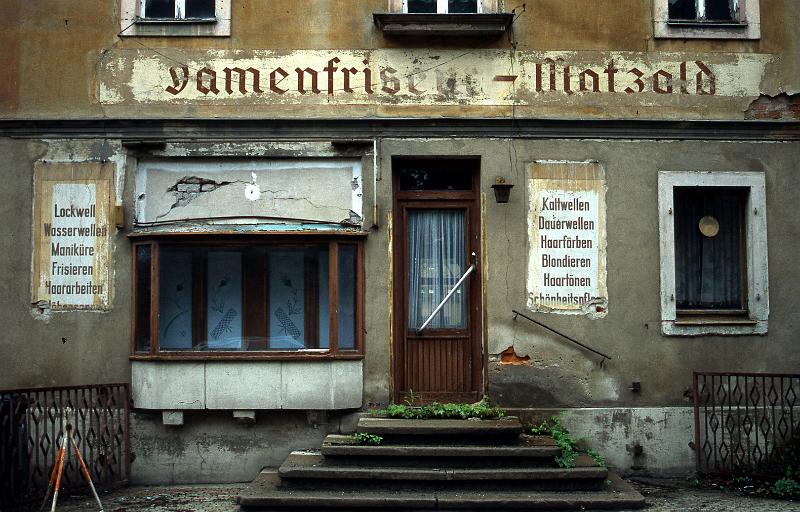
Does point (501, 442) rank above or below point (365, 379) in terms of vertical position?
below

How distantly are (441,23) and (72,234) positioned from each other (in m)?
4.85

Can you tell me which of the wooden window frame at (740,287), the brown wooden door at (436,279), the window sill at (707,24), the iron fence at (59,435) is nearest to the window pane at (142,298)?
the iron fence at (59,435)

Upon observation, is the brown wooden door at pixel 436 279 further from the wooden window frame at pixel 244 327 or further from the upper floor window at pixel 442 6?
the upper floor window at pixel 442 6

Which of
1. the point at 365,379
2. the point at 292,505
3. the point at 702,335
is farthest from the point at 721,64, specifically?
the point at 292,505

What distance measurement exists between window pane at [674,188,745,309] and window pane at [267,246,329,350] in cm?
418

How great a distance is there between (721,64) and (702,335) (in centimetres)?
317

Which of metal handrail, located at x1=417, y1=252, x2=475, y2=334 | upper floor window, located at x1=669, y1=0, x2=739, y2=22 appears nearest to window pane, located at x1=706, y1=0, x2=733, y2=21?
upper floor window, located at x1=669, y1=0, x2=739, y2=22

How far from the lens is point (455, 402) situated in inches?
398

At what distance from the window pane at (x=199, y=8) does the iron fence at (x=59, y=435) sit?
436cm

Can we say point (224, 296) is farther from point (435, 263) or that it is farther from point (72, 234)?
point (435, 263)

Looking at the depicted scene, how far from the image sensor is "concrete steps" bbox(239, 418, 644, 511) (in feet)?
27.2

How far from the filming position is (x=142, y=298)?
991 cm

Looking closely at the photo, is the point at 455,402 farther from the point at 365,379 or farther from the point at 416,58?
the point at 416,58

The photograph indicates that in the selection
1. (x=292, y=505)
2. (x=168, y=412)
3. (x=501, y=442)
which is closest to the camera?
(x=292, y=505)
